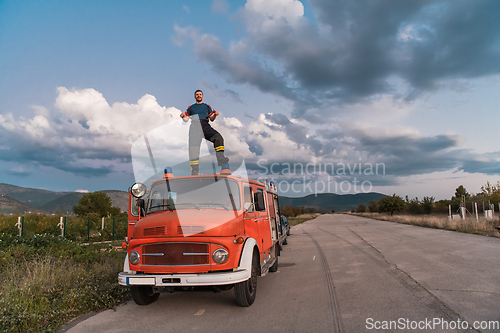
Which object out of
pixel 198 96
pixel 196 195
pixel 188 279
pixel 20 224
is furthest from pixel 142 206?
pixel 20 224

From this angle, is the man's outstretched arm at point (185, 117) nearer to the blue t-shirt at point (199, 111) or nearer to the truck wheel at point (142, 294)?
the blue t-shirt at point (199, 111)

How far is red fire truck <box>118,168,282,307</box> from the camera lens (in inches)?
186

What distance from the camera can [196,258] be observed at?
4809mm

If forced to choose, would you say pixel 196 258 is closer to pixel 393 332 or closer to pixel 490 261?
pixel 393 332

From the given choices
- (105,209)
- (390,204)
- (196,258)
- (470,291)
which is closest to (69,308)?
(196,258)

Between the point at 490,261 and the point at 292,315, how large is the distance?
7.20 m

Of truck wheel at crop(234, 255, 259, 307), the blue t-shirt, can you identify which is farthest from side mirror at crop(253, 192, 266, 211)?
the blue t-shirt

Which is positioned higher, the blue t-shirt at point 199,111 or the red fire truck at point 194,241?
the blue t-shirt at point 199,111

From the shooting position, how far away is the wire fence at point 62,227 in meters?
18.8

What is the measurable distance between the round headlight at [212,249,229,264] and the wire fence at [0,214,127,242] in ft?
55.5

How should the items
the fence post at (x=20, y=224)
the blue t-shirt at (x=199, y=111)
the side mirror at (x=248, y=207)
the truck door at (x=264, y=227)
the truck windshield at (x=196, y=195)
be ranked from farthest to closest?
the fence post at (x=20, y=224)
the blue t-shirt at (x=199, y=111)
the truck door at (x=264, y=227)
the side mirror at (x=248, y=207)
the truck windshield at (x=196, y=195)

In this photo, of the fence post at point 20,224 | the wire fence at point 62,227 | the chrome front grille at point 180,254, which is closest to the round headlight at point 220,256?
the chrome front grille at point 180,254

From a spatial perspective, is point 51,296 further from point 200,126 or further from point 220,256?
point 200,126

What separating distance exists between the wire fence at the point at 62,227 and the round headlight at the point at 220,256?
666 inches
